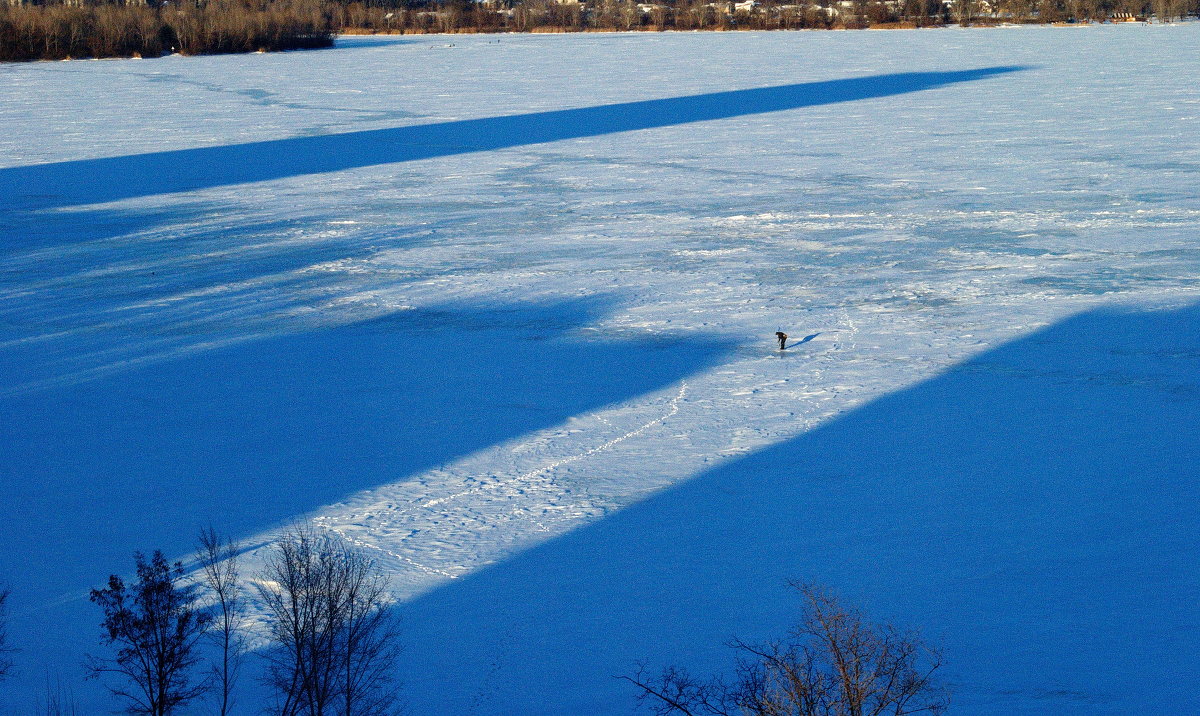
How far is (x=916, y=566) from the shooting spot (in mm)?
4559

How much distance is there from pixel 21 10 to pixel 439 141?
98.1ft

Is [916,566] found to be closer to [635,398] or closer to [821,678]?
[821,678]

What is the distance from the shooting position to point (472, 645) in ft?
13.6

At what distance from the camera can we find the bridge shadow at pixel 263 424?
16.0 feet

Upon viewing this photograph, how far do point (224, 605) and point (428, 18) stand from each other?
56.8 meters

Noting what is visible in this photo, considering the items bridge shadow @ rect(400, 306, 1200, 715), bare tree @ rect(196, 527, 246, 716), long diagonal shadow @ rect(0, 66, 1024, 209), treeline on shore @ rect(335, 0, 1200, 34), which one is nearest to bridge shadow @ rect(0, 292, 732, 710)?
bare tree @ rect(196, 527, 246, 716)

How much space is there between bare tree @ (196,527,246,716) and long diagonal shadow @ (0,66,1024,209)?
841 cm

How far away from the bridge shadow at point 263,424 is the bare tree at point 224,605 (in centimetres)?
17

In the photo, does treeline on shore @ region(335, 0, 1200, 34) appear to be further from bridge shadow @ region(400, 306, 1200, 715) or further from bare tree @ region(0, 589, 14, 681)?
bare tree @ region(0, 589, 14, 681)

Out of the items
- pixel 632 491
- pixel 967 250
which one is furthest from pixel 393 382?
pixel 967 250

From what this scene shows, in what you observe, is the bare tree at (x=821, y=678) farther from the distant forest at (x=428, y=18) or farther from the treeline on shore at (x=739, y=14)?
the treeline on shore at (x=739, y=14)

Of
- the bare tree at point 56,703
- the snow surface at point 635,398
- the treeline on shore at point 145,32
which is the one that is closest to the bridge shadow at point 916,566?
the snow surface at point 635,398

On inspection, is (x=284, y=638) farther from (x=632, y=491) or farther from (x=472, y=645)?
(x=632, y=491)

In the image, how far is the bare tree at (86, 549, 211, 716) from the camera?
12.5ft
